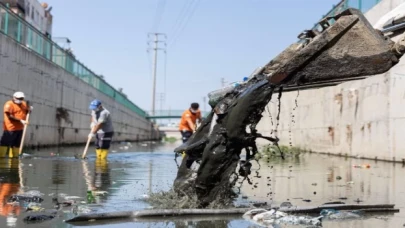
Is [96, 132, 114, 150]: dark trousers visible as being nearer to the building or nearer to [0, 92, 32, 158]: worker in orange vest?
[0, 92, 32, 158]: worker in orange vest

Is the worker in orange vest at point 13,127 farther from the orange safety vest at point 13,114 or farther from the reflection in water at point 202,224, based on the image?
the reflection in water at point 202,224

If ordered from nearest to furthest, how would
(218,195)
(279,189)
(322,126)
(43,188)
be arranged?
1. (218,195)
2. (43,188)
3. (279,189)
4. (322,126)

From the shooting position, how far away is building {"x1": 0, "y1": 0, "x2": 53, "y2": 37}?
171 feet

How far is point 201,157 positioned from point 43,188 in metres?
2.56

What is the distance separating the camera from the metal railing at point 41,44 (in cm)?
1909

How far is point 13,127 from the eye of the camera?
14.9 m

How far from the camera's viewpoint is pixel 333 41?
5.64 m

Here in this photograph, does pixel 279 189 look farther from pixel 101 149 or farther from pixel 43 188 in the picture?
pixel 101 149

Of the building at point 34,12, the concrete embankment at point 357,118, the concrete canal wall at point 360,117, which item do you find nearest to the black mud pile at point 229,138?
the concrete embankment at point 357,118

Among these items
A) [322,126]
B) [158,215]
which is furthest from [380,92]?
[158,215]

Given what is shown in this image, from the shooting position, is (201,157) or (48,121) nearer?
(201,157)

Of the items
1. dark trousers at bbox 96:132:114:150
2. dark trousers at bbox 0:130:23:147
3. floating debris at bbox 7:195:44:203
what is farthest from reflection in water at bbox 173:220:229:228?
dark trousers at bbox 0:130:23:147

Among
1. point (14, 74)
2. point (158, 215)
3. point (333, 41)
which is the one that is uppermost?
point (14, 74)

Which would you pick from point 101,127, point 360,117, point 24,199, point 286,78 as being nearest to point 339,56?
point 286,78
